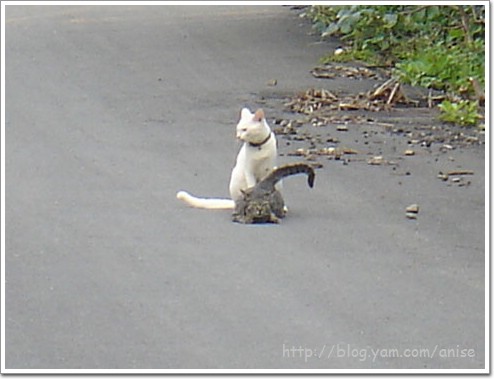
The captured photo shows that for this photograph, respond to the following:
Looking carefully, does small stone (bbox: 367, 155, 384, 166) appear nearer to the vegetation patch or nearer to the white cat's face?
the vegetation patch

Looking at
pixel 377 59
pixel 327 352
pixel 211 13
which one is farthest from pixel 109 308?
pixel 211 13

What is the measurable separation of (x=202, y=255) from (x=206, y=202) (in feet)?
3.32

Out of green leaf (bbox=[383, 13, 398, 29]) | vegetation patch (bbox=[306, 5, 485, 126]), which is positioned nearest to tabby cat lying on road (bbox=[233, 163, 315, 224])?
green leaf (bbox=[383, 13, 398, 29])

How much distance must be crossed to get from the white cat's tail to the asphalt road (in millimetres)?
99

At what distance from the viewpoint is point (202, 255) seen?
22.1 ft

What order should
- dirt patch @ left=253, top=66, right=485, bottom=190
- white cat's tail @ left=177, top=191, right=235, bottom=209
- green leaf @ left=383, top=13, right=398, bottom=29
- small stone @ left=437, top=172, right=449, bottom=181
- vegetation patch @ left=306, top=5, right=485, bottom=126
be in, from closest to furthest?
1. green leaf @ left=383, top=13, right=398, bottom=29
2. white cat's tail @ left=177, top=191, right=235, bottom=209
3. vegetation patch @ left=306, top=5, right=485, bottom=126
4. small stone @ left=437, top=172, right=449, bottom=181
5. dirt patch @ left=253, top=66, right=485, bottom=190

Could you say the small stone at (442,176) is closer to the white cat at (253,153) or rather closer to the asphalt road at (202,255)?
the asphalt road at (202,255)

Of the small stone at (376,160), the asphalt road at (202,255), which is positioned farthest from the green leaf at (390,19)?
the small stone at (376,160)

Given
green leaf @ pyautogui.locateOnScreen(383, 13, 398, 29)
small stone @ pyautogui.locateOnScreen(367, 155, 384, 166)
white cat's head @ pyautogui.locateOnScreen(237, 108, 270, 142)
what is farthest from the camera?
small stone @ pyautogui.locateOnScreen(367, 155, 384, 166)

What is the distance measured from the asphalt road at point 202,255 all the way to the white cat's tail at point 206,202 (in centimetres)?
10

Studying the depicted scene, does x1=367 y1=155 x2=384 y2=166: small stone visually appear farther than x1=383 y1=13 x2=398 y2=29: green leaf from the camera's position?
Yes

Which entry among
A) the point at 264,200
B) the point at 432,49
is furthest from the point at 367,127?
the point at 264,200

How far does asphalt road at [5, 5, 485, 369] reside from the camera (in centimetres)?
543

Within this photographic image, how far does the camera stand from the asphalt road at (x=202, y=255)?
17.8ft
